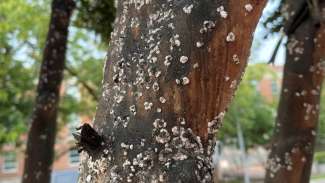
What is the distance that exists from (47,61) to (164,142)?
20.8ft

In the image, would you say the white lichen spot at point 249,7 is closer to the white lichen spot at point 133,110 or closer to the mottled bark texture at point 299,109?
the white lichen spot at point 133,110

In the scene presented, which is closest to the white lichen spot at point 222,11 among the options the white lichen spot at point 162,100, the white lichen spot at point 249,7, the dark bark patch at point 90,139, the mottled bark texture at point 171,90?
the mottled bark texture at point 171,90

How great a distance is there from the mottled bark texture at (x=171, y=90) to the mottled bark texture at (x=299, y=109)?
10.5 ft

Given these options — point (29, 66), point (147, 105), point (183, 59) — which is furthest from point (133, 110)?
point (29, 66)

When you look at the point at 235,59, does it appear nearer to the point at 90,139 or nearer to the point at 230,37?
the point at 230,37

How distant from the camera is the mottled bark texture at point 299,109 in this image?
5.05 metres

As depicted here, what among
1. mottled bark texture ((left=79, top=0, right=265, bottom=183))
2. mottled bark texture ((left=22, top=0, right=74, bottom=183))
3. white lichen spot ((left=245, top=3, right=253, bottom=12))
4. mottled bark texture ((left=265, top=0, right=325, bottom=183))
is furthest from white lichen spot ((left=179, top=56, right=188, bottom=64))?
mottled bark texture ((left=22, top=0, right=74, bottom=183))

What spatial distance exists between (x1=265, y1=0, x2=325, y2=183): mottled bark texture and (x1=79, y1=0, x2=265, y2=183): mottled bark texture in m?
3.19

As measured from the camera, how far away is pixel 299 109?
514 centimetres

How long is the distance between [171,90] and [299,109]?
344cm

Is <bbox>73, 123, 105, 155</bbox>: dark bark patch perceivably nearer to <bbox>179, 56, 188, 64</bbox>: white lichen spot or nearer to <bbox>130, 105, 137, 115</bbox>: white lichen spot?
<bbox>130, 105, 137, 115</bbox>: white lichen spot

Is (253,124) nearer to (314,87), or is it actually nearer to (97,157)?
(314,87)

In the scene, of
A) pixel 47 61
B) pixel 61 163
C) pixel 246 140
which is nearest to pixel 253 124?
pixel 246 140

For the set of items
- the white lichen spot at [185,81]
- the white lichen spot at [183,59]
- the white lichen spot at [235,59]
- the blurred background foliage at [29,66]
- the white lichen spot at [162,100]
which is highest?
the blurred background foliage at [29,66]
